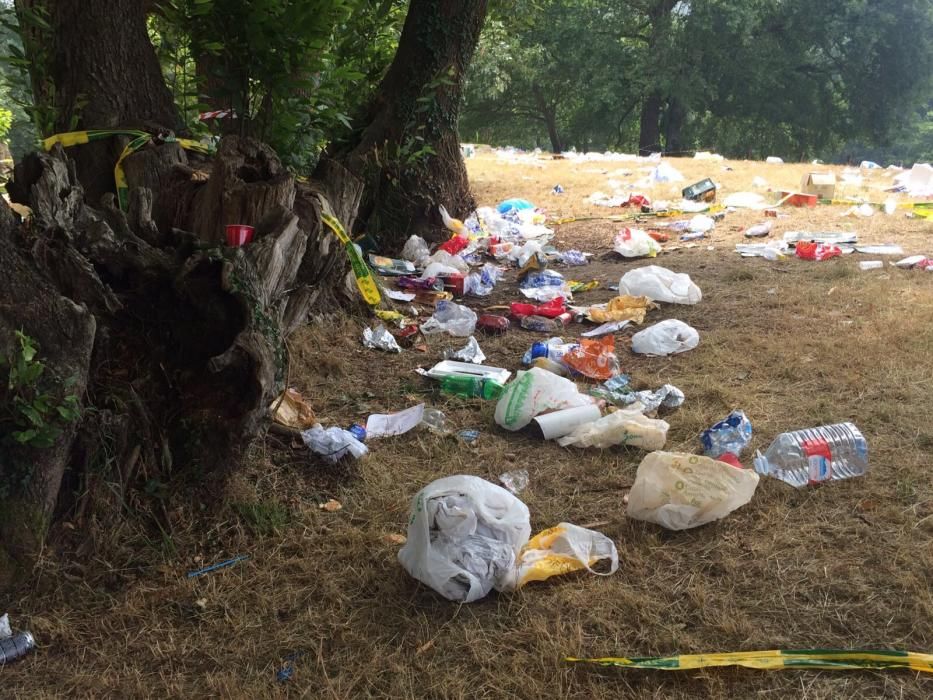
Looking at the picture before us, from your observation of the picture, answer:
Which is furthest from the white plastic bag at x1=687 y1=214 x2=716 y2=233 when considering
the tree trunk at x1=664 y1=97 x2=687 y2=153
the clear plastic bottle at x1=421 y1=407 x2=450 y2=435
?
the tree trunk at x1=664 y1=97 x2=687 y2=153

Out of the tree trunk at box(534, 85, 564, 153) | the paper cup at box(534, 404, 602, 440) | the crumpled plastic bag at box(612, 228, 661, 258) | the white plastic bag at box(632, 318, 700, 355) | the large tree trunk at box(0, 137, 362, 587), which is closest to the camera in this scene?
the large tree trunk at box(0, 137, 362, 587)

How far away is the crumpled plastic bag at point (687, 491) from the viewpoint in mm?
2312

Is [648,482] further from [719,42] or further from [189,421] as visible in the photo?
[719,42]

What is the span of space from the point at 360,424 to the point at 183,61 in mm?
2054

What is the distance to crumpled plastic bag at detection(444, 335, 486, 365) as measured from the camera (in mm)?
3795

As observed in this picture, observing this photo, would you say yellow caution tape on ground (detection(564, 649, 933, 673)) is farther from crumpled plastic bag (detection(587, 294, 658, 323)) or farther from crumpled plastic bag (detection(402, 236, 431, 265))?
crumpled plastic bag (detection(402, 236, 431, 265))

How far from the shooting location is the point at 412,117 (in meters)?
5.58

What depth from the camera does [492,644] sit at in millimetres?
1871

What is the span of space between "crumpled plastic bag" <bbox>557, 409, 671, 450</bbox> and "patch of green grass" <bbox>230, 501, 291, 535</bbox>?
3.70 feet

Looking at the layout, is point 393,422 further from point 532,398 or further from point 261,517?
point 261,517

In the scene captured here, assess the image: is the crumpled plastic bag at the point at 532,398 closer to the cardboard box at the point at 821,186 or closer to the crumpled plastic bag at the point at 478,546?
the crumpled plastic bag at the point at 478,546

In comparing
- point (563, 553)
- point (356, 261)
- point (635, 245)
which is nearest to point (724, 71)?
point (635, 245)

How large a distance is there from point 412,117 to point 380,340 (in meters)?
2.30

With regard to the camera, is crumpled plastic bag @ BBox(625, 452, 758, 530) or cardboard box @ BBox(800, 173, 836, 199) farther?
cardboard box @ BBox(800, 173, 836, 199)
